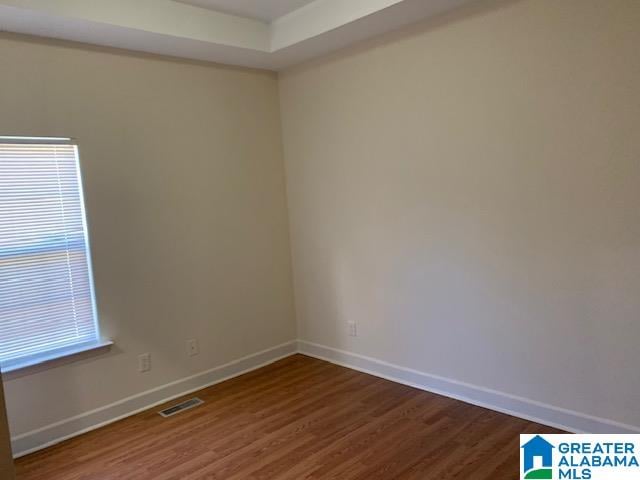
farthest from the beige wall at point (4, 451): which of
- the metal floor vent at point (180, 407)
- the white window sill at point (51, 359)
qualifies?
the metal floor vent at point (180, 407)

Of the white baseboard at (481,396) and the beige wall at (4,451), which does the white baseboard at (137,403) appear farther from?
the beige wall at (4,451)

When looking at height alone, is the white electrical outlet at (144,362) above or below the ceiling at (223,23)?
below

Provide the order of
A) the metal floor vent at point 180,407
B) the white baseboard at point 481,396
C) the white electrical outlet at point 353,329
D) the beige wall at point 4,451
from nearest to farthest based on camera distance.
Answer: the beige wall at point 4,451, the white baseboard at point 481,396, the metal floor vent at point 180,407, the white electrical outlet at point 353,329

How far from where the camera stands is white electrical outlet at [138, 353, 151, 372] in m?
3.24

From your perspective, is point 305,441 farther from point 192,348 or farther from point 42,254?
point 42,254

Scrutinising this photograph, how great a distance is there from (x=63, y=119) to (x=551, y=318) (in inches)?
121

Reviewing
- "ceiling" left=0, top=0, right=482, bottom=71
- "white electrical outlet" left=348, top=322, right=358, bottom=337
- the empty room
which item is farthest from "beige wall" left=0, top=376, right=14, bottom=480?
"white electrical outlet" left=348, top=322, right=358, bottom=337

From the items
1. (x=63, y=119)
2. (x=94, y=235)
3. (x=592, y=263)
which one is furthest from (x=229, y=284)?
(x=592, y=263)

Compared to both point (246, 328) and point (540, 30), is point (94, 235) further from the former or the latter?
point (540, 30)

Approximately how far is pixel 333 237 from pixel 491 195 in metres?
1.35

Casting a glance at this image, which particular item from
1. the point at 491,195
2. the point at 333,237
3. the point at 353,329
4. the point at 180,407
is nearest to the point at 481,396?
the point at 353,329

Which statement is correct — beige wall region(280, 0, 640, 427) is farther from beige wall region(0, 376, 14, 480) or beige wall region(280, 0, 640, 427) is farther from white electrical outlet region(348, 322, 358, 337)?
beige wall region(0, 376, 14, 480)

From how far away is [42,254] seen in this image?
2828mm

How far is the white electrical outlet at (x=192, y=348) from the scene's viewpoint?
349 centimetres
